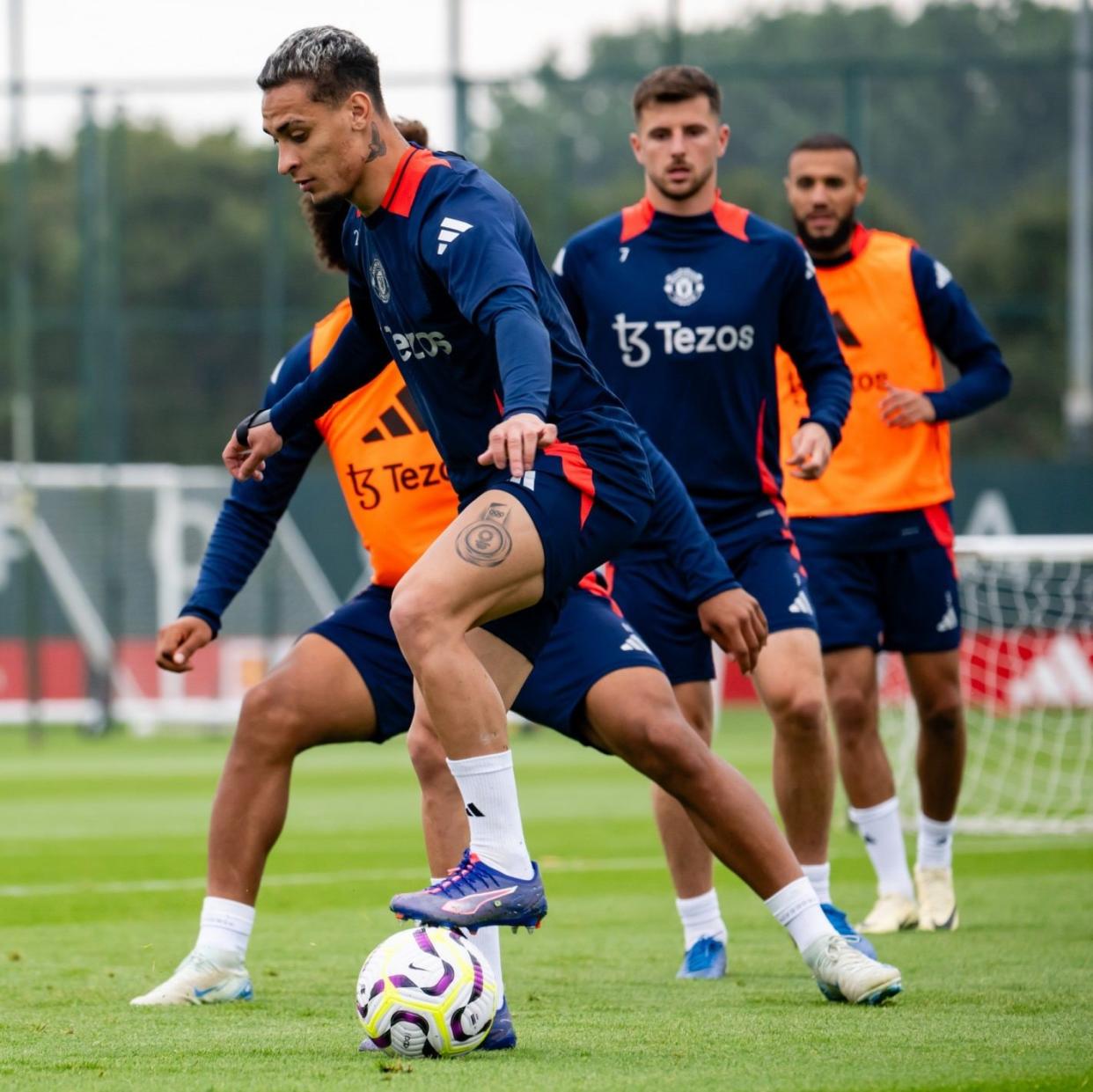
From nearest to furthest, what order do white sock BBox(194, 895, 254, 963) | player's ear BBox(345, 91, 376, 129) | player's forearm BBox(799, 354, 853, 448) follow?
player's ear BBox(345, 91, 376, 129), white sock BBox(194, 895, 254, 963), player's forearm BBox(799, 354, 853, 448)

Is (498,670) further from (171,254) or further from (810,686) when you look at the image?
(171,254)

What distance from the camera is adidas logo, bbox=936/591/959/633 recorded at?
7.69 m

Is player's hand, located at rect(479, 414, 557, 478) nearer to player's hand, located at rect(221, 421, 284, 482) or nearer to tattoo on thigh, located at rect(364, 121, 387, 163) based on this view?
tattoo on thigh, located at rect(364, 121, 387, 163)

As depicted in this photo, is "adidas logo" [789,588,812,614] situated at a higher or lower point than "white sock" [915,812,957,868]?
higher

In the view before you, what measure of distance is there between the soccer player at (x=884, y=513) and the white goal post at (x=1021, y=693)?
7.35 feet

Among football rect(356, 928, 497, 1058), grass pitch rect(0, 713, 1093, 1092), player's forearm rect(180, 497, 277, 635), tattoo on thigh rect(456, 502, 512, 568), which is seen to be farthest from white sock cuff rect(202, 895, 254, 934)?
tattoo on thigh rect(456, 502, 512, 568)

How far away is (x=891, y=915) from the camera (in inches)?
293

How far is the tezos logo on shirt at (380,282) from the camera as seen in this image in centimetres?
480

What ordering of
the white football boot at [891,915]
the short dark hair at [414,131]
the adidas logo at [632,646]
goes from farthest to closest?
the white football boot at [891,915], the short dark hair at [414,131], the adidas logo at [632,646]

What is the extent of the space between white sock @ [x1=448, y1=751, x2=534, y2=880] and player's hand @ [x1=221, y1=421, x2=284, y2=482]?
3.96 ft

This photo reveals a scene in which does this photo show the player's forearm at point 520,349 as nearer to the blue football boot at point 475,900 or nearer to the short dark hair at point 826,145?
the blue football boot at point 475,900

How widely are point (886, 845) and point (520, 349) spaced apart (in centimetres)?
381

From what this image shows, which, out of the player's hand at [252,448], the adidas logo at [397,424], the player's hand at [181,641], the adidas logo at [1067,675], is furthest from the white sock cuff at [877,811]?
the adidas logo at [1067,675]

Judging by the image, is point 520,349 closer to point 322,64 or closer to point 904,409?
point 322,64
